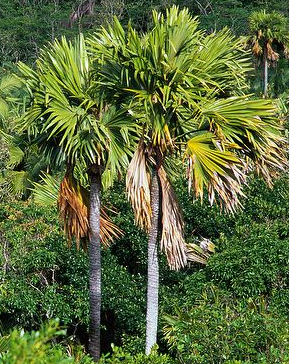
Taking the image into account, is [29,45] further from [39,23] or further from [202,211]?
[202,211]

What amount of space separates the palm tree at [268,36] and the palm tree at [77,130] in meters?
19.8

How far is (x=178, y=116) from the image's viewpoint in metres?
9.38

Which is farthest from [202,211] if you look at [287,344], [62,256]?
[287,344]

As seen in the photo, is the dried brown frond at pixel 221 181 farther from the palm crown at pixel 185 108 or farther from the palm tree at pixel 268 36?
the palm tree at pixel 268 36

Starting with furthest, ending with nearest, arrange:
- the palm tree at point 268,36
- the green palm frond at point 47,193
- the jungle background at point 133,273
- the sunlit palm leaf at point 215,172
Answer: the palm tree at point 268,36
the green palm frond at point 47,193
the jungle background at point 133,273
the sunlit palm leaf at point 215,172

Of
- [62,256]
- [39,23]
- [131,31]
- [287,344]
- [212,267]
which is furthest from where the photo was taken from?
[39,23]

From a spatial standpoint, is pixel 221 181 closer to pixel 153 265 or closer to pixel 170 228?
pixel 170 228

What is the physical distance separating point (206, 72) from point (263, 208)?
4488 mm

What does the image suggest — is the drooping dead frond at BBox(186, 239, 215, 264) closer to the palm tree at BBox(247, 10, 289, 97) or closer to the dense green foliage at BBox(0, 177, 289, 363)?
the dense green foliage at BBox(0, 177, 289, 363)

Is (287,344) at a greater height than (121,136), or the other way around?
(121,136)

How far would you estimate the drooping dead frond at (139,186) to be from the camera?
9172 millimetres

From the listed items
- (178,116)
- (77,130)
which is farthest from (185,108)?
(77,130)

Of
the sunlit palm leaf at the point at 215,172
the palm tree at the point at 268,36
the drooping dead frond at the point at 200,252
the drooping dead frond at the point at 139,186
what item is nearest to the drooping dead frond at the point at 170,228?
the drooping dead frond at the point at 139,186

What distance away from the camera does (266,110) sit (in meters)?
9.27
